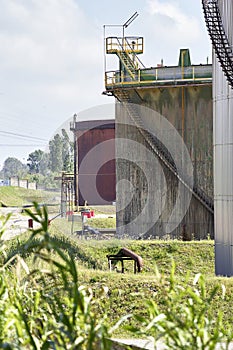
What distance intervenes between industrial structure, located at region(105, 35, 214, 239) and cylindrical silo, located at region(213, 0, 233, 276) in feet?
24.0

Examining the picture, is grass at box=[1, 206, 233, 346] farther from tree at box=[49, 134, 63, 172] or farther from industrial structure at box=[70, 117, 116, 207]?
tree at box=[49, 134, 63, 172]

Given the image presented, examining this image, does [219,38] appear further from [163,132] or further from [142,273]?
[163,132]

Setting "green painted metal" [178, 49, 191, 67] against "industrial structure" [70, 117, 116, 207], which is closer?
"green painted metal" [178, 49, 191, 67]

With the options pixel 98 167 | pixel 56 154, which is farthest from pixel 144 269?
pixel 56 154

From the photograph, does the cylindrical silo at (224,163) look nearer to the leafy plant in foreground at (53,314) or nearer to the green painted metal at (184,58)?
the green painted metal at (184,58)

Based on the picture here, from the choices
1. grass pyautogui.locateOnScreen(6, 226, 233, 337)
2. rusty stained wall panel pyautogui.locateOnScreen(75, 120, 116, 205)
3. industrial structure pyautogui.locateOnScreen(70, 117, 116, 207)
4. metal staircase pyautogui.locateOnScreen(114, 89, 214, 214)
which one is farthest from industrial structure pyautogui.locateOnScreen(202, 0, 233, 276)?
rusty stained wall panel pyautogui.locateOnScreen(75, 120, 116, 205)

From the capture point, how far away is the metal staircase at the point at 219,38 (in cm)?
1411

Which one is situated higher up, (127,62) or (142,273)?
(127,62)

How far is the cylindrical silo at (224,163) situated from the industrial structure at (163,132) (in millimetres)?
7326

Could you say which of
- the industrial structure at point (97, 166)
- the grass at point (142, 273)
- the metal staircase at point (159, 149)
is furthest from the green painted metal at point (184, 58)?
the industrial structure at point (97, 166)

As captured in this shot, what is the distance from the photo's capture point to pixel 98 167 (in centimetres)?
4944

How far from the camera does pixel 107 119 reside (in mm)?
51625

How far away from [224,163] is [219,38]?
263 centimetres

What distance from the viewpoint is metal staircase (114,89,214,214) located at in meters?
23.3
